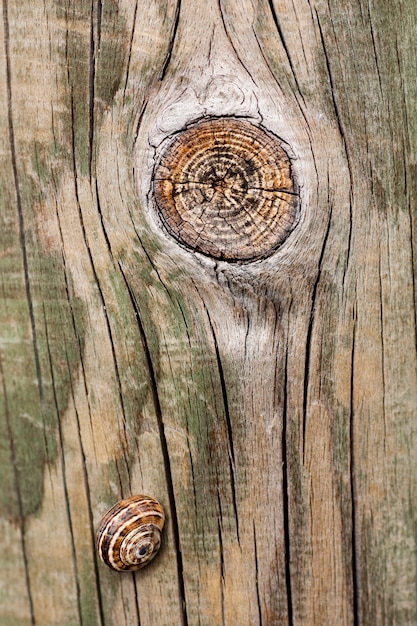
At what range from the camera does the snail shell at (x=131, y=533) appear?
179 cm

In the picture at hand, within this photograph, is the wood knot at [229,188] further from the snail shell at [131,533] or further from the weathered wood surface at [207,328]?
the snail shell at [131,533]

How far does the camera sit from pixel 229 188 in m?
1.62

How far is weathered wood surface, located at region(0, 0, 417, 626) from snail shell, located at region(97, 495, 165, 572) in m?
0.05

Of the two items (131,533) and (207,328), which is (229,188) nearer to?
(207,328)

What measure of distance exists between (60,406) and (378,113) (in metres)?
1.26

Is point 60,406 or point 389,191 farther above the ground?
point 389,191

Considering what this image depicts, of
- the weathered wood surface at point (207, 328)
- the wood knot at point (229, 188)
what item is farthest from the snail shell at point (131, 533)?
the wood knot at point (229, 188)

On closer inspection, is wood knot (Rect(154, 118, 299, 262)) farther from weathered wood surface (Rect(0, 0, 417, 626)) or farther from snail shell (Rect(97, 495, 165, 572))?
snail shell (Rect(97, 495, 165, 572))

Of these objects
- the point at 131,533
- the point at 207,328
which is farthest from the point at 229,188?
the point at 131,533

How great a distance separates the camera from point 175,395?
1.79 m

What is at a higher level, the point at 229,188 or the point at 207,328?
the point at 229,188

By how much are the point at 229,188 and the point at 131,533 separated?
103 cm

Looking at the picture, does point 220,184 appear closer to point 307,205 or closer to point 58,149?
point 307,205

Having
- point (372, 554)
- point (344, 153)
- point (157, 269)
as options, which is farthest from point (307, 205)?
point (372, 554)
